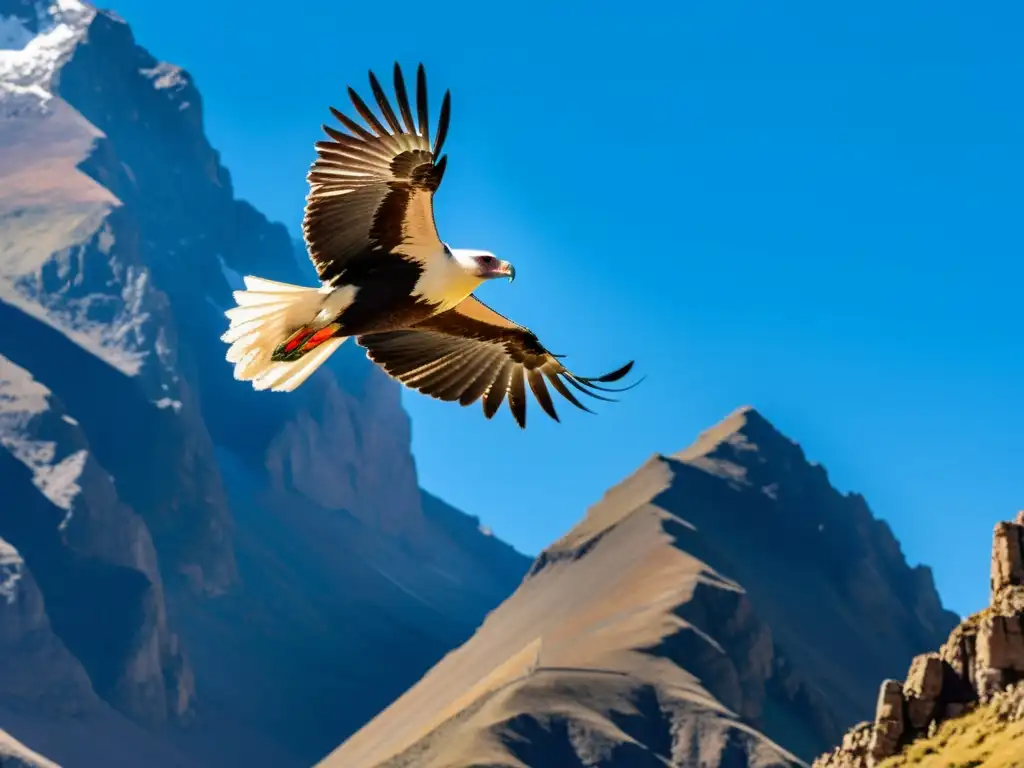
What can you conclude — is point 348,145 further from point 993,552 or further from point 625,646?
point 625,646

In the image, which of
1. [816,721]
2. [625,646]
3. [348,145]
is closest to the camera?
[348,145]

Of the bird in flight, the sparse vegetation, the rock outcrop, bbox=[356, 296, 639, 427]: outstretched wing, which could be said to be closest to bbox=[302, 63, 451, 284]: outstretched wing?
the bird in flight

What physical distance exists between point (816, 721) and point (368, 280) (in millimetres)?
172128

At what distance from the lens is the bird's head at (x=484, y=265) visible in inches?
945

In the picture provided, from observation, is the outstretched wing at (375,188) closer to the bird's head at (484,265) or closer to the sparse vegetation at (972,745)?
the bird's head at (484,265)

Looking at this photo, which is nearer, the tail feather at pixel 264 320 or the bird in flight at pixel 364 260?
the bird in flight at pixel 364 260

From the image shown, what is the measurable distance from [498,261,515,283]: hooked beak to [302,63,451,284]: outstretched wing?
0.90m

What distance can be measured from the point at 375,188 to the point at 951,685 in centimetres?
6058

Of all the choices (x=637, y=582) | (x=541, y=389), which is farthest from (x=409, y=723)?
(x=541, y=389)

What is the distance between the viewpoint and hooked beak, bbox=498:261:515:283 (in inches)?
944

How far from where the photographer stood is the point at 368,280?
24047 millimetres

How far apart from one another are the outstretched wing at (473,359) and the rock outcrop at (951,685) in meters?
50.8

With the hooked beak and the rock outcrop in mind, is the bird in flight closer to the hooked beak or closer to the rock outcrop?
the hooked beak

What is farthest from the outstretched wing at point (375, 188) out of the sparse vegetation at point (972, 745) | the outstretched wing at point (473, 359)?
the sparse vegetation at point (972, 745)
